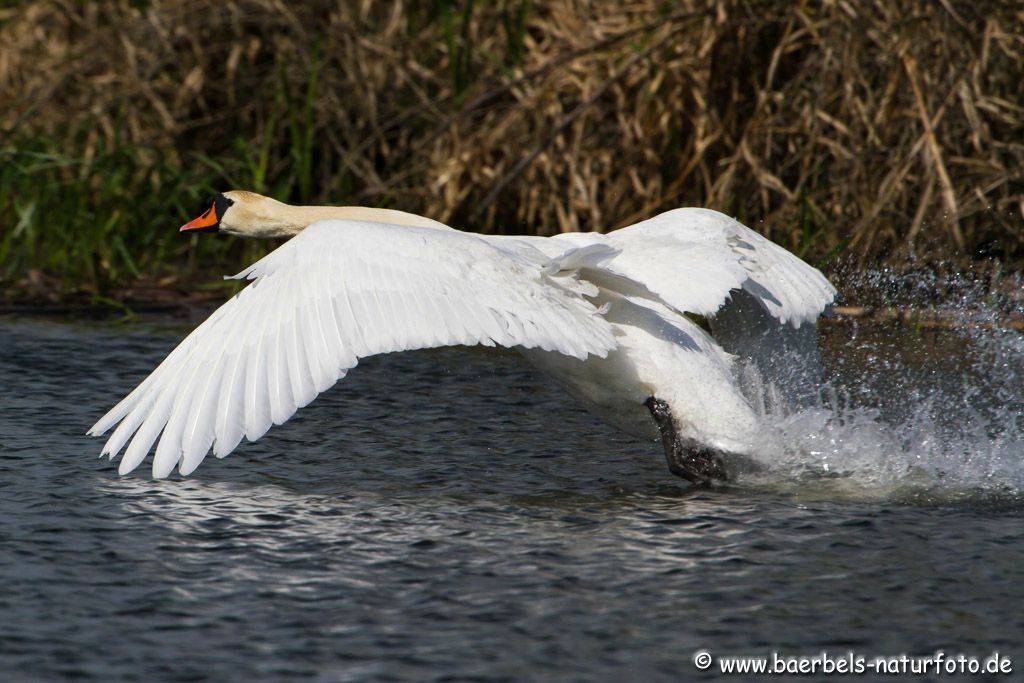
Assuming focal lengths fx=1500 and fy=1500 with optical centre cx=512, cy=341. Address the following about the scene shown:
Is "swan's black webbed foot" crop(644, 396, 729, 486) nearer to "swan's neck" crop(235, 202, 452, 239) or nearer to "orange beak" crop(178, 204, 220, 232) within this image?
"swan's neck" crop(235, 202, 452, 239)

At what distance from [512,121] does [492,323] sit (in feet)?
16.1

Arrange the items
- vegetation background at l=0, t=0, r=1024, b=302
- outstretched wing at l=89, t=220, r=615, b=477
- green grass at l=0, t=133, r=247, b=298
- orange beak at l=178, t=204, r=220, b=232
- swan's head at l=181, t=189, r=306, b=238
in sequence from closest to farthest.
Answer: outstretched wing at l=89, t=220, r=615, b=477 < swan's head at l=181, t=189, r=306, b=238 < orange beak at l=178, t=204, r=220, b=232 < vegetation background at l=0, t=0, r=1024, b=302 < green grass at l=0, t=133, r=247, b=298

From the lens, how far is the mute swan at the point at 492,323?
4664 mm

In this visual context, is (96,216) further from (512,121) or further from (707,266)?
(707,266)

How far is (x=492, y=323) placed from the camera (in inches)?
187

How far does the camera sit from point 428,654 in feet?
12.2

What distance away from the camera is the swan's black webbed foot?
5219mm

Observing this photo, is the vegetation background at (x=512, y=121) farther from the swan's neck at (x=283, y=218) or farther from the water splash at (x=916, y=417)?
the swan's neck at (x=283, y=218)

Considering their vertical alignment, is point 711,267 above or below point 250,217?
below

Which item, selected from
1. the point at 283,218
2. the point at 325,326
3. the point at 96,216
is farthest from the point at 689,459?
the point at 96,216

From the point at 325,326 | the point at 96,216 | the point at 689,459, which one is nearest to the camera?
the point at 325,326

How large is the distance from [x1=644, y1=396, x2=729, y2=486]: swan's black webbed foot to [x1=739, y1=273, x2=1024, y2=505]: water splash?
5.4 inches

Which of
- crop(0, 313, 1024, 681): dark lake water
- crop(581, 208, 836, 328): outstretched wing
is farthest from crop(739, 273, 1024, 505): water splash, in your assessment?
crop(581, 208, 836, 328): outstretched wing

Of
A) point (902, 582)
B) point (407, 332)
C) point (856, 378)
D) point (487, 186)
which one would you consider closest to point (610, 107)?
point (487, 186)
